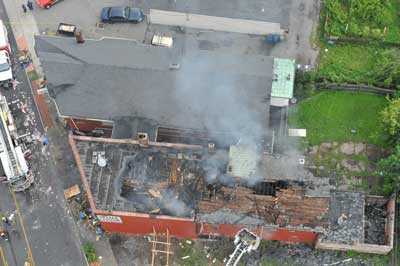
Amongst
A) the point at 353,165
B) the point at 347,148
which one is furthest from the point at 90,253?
the point at 347,148

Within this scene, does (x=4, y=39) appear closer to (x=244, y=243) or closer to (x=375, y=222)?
(x=244, y=243)

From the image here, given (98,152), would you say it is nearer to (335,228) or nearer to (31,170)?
(31,170)

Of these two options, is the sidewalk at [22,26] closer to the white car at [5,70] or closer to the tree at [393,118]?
the white car at [5,70]

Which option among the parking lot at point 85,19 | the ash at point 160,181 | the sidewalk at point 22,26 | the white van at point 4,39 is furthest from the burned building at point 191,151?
the parking lot at point 85,19

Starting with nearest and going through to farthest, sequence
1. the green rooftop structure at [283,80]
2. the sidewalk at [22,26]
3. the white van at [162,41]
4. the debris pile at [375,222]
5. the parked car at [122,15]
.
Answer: the debris pile at [375,222] → the green rooftop structure at [283,80] → the white van at [162,41] → the sidewalk at [22,26] → the parked car at [122,15]

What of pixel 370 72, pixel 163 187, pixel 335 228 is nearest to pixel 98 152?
pixel 163 187

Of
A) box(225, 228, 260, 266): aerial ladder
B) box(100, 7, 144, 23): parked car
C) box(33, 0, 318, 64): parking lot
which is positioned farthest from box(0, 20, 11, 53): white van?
box(225, 228, 260, 266): aerial ladder

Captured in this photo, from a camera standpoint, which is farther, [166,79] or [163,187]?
[166,79]
